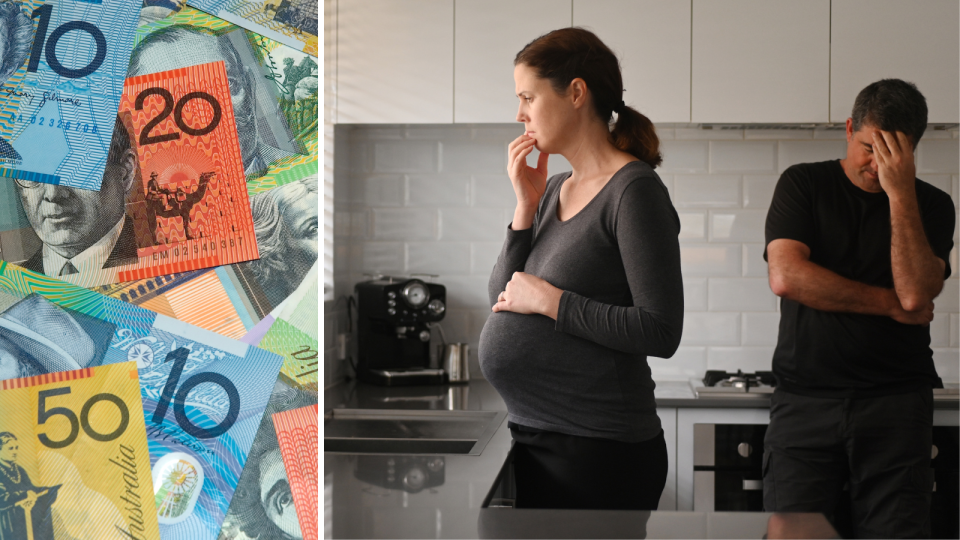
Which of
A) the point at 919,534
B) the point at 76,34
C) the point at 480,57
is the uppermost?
the point at 480,57

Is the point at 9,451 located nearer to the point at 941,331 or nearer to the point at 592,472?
the point at 592,472

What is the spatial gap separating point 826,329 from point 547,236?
650 millimetres

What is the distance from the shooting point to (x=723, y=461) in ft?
4.92

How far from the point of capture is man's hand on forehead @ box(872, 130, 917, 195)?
1266 mm

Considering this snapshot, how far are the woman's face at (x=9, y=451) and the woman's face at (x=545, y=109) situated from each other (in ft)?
2.06

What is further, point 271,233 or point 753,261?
point 753,261

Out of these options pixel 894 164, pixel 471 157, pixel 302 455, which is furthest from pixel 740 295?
pixel 302 455

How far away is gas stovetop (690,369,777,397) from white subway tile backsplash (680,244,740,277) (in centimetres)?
24

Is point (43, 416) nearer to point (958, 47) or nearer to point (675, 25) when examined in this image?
point (675, 25)

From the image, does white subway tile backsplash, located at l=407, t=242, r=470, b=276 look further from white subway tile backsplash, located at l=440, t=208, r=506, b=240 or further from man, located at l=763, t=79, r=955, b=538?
man, located at l=763, t=79, r=955, b=538

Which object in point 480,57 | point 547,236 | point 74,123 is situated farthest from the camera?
point 480,57

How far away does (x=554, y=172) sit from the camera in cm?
175

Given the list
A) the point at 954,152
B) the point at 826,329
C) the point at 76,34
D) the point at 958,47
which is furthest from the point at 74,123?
the point at 954,152

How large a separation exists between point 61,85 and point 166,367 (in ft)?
0.56
